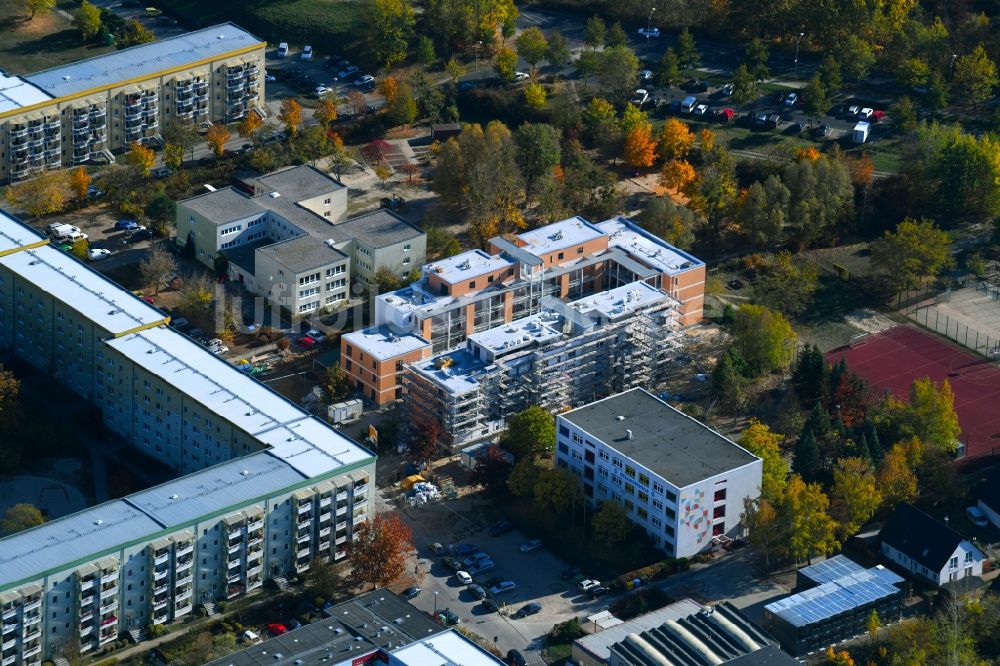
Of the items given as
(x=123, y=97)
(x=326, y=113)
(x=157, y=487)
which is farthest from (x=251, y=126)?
(x=157, y=487)

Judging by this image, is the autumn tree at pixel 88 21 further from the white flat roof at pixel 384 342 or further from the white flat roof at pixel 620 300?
the white flat roof at pixel 620 300

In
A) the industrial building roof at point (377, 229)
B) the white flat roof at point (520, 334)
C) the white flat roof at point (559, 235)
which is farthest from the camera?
the industrial building roof at point (377, 229)

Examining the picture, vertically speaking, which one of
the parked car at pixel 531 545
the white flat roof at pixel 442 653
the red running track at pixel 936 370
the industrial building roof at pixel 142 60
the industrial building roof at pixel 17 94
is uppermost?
the industrial building roof at pixel 142 60

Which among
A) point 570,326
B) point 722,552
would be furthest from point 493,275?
point 722,552

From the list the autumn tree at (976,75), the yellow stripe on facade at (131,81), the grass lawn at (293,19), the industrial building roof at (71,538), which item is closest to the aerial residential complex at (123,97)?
the yellow stripe on facade at (131,81)

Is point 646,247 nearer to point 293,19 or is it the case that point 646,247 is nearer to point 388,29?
point 388,29

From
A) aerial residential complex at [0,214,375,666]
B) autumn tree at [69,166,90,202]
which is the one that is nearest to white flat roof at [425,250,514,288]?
aerial residential complex at [0,214,375,666]
